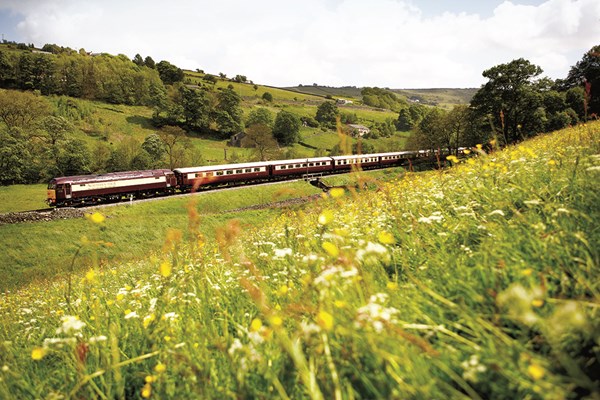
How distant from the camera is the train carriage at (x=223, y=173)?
36.7 metres

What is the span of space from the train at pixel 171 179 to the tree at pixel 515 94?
1652 cm

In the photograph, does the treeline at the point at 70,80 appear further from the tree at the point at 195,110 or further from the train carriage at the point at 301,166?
the train carriage at the point at 301,166

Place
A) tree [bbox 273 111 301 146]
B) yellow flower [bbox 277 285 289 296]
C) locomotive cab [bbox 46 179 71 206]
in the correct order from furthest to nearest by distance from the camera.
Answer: tree [bbox 273 111 301 146]
locomotive cab [bbox 46 179 71 206]
yellow flower [bbox 277 285 289 296]

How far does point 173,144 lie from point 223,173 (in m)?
17.7

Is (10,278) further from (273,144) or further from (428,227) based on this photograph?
(273,144)

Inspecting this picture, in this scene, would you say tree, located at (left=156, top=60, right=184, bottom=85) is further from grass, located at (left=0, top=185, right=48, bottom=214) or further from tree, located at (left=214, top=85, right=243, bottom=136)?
grass, located at (left=0, top=185, right=48, bottom=214)

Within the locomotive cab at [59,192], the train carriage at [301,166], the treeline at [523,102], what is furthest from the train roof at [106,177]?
the treeline at [523,102]

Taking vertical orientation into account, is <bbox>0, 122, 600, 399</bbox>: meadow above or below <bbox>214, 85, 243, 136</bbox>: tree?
below

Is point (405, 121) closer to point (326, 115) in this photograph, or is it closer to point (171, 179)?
point (326, 115)

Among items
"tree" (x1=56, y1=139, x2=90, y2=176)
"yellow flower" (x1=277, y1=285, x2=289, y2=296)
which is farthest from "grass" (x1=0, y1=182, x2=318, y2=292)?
"tree" (x1=56, y1=139, x2=90, y2=176)

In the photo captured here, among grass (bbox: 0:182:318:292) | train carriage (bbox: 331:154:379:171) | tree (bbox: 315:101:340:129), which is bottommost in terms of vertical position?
grass (bbox: 0:182:318:292)

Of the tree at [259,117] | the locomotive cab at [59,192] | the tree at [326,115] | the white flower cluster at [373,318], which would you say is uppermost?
the tree at [326,115]

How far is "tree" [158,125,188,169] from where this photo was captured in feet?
161

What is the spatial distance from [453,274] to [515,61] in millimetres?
46129
